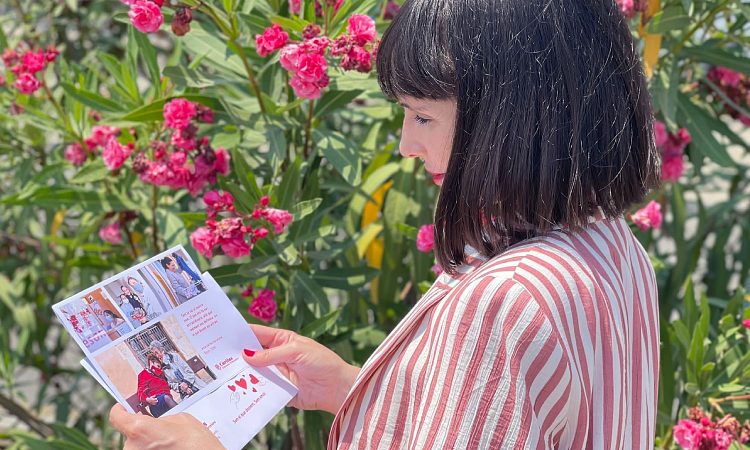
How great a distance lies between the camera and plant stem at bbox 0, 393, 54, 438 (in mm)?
2375

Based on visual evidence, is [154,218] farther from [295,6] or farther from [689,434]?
[689,434]

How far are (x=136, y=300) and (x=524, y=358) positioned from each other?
541 mm

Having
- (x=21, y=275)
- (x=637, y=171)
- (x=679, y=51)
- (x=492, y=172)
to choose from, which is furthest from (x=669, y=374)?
(x=21, y=275)

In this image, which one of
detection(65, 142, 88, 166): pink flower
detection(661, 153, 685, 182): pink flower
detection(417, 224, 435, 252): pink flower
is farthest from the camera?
detection(661, 153, 685, 182): pink flower

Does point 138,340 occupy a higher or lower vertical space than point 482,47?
lower

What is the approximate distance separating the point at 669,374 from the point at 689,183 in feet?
2.81

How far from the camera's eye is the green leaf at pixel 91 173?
1.94 metres

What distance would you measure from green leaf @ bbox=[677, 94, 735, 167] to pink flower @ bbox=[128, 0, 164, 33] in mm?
1166

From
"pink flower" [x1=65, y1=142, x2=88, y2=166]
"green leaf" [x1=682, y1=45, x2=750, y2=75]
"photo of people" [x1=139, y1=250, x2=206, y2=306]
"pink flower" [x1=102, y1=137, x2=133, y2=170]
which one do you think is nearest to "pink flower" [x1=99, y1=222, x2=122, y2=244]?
"pink flower" [x1=65, y1=142, x2=88, y2=166]

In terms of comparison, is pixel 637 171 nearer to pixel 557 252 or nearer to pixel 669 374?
pixel 557 252

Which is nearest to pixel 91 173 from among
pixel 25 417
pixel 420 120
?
pixel 25 417

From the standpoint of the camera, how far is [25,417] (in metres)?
2.41

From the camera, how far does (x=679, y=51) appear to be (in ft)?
6.81

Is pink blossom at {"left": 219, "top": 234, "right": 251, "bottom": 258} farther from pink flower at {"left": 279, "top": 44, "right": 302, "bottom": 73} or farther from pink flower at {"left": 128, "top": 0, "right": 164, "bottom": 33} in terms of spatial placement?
pink flower at {"left": 128, "top": 0, "right": 164, "bottom": 33}
